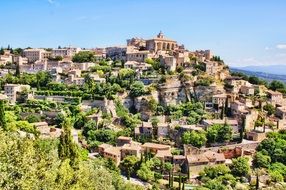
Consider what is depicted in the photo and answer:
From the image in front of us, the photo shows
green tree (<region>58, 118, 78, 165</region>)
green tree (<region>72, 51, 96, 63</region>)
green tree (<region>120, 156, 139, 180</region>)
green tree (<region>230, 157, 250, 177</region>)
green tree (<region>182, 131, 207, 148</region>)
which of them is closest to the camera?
green tree (<region>58, 118, 78, 165</region>)

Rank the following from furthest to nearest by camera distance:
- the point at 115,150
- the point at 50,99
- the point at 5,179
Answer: the point at 50,99 < the point at 115,150 < the point at 5,179

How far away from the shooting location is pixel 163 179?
3597cm

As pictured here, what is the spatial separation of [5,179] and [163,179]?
24301mm

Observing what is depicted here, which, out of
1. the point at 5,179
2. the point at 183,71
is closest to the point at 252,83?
the point at 183,71

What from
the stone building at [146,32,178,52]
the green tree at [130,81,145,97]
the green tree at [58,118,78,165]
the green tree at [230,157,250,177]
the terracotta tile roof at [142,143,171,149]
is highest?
the stone building at [146,32,178,52]

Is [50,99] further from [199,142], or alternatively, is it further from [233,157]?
[233,157]

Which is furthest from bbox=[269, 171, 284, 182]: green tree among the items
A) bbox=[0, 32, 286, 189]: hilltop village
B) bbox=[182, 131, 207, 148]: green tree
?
bbox=[182, 131, 207, 148]: green tree

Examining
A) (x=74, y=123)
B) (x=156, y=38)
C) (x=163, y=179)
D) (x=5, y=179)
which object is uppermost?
(x=156, y=38)

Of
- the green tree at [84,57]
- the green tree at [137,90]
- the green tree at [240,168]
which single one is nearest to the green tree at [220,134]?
the green tree at [240,168]

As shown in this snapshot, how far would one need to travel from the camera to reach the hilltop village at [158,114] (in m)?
36.7

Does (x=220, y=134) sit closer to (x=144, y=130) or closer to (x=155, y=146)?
(x=155, y=146)

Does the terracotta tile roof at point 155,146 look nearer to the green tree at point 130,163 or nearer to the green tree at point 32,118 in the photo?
the green tree at point 130,163

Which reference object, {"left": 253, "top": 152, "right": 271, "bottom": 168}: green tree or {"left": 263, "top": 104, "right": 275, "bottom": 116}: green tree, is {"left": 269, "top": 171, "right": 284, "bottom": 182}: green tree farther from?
{"left": 263, "top": 104, "right": 275, "bottom": 116}: green tree

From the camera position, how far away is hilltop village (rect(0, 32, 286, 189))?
3666cm
